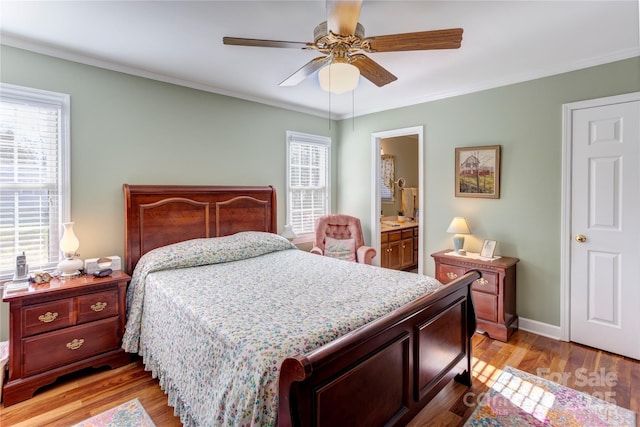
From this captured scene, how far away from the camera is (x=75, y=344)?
2439 mm

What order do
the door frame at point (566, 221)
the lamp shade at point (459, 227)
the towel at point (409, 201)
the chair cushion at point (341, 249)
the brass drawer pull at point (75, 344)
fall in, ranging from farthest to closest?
the towel at point (409, 201) < the chair cushion at point (341, 249) < the lamp shade at point (459, 227) < the door frame at point (566, 221) < the brass drawer pull at point (75, 344)

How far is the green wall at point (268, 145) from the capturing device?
2.81 metres

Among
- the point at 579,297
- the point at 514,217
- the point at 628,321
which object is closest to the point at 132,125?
the point at 514,217

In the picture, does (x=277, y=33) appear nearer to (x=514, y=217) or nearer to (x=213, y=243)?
(x=213, y=243)

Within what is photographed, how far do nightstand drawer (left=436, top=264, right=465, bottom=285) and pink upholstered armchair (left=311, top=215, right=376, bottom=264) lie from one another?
0.84 metres

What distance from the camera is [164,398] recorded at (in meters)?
2.27

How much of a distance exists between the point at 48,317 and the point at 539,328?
4.25 metres

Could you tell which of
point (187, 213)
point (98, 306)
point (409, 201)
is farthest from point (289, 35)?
point (409, 201)

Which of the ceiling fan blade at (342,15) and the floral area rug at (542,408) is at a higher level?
the ceiling fan blade at (342,15)

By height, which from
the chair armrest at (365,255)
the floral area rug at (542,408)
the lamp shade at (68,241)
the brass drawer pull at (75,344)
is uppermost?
the lamp shade at (68,241)

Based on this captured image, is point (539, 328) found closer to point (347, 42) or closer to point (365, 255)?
point (365, 255)

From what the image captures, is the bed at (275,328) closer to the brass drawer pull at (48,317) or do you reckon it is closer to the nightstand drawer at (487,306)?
the brass drawer pull at (48,317)

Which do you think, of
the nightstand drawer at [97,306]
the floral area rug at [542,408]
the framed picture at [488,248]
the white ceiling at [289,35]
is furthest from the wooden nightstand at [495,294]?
the nightstand drawer at [97,306]

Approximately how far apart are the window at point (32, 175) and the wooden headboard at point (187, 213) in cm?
52
